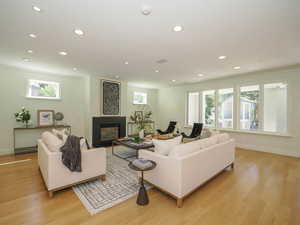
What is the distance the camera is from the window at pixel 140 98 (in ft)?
26.2

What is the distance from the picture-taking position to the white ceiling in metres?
1.83

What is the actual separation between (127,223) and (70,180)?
51.3 inches

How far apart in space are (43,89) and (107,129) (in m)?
2.79

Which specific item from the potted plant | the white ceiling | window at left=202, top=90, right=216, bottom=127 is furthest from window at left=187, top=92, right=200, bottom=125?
the potted plant

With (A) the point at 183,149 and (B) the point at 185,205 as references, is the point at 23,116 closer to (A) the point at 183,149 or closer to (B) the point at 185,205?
(A) the point at 183,149

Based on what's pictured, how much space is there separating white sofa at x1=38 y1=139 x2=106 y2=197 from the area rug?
0.16 m

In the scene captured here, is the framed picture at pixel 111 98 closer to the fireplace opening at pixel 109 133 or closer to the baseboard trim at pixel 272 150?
the fireplace opening at pixel 109 133

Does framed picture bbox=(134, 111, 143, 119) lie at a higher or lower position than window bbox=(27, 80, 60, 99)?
lower

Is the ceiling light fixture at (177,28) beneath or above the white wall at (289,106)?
above

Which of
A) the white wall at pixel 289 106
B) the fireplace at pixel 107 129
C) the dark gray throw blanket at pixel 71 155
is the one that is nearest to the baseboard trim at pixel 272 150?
the white wall at pixel 289 106

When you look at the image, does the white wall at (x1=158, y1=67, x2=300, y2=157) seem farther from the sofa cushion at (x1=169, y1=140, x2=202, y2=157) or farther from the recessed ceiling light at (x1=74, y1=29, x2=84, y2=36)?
the recessed ceiling light at (x1=74, y1=29, x2=84, y2=36)

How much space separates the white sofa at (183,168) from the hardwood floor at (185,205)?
8.6 inches

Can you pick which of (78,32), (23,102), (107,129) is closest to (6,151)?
(23,102)

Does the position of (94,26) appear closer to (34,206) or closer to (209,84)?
(34,206)
